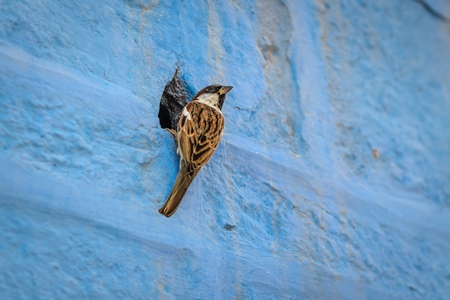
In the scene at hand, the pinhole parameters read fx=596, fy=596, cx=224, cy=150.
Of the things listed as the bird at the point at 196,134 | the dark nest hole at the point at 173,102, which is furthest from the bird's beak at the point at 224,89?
the dark nest hole at the point at 173,102

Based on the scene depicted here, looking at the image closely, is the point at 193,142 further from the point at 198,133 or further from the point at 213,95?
the point at 213,95

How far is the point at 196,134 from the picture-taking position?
223 centimetres

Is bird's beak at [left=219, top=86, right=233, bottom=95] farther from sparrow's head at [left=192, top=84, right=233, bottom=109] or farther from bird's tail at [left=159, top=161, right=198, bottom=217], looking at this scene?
bird's tail at [left=159, top=161, right=198, bottom=217]

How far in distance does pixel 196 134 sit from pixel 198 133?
0.01 metres

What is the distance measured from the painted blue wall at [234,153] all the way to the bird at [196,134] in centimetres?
5

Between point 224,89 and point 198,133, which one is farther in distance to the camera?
point 224,89

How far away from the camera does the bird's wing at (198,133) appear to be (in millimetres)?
2135

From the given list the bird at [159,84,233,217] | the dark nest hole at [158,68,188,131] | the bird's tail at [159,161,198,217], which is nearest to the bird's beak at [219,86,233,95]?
the bird at [159,84,233,217]

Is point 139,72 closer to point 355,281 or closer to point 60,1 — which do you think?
point 60,1

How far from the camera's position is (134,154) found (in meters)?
2.06

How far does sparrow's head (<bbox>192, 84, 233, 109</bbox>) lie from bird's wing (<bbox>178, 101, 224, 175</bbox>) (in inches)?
1.0

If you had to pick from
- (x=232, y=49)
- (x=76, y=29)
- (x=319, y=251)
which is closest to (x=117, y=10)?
(x=76, y=29)

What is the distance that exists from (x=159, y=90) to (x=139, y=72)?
0.33ft

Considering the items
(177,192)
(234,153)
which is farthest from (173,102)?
(177,192)
